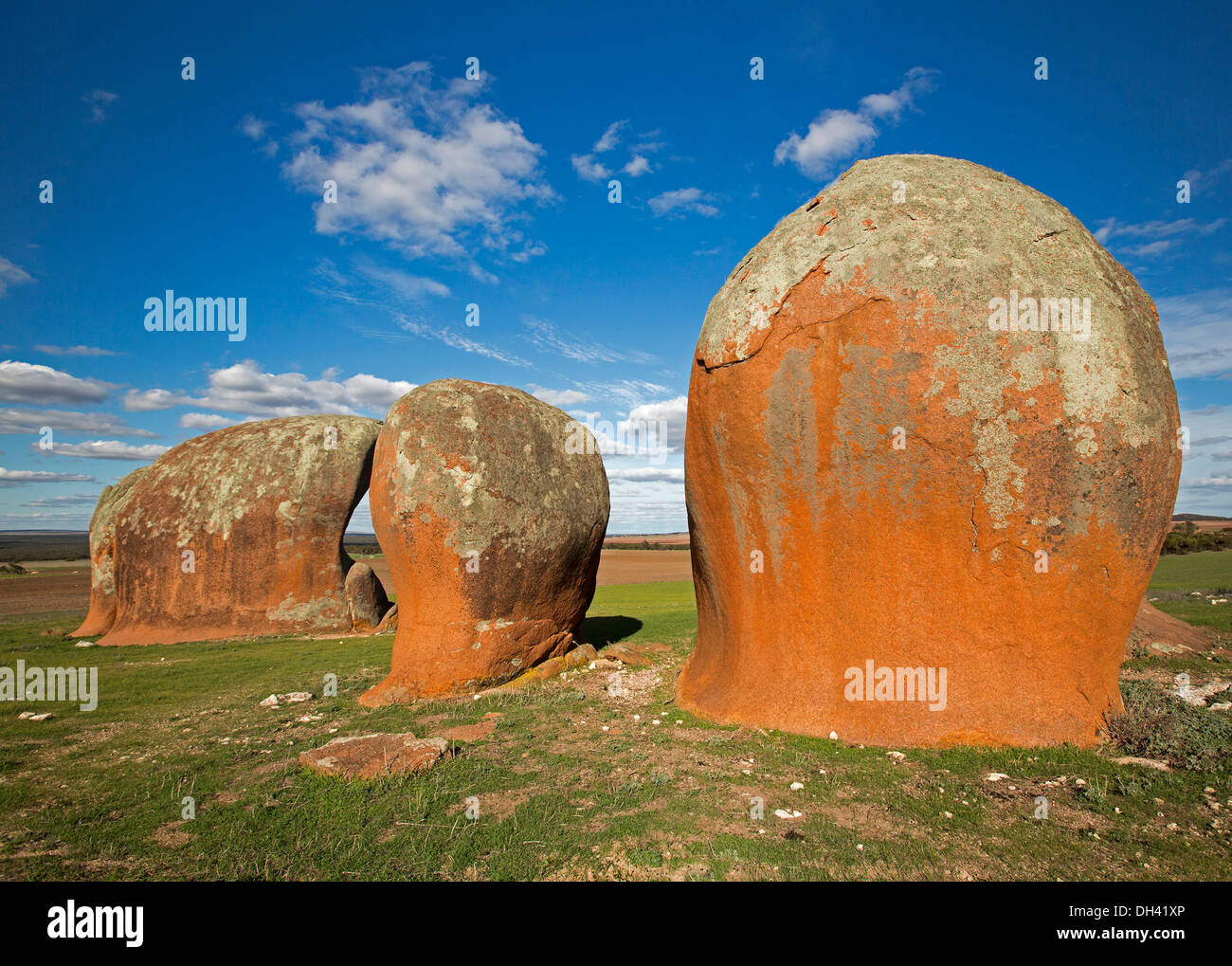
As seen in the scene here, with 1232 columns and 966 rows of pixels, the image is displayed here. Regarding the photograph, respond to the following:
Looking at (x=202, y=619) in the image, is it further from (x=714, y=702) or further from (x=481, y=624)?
(x=714, y=702)

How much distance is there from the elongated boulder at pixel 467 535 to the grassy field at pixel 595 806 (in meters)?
1.13

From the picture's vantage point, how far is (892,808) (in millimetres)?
4672

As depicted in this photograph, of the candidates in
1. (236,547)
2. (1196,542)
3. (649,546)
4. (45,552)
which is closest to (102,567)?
(236,547)

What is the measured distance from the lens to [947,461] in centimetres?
581

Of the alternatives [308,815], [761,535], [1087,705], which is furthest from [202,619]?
[1087,705]

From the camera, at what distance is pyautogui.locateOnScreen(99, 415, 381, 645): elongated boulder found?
50.6ft

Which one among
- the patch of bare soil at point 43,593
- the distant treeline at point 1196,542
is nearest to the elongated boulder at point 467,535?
the patch of bare soil at point 43,593

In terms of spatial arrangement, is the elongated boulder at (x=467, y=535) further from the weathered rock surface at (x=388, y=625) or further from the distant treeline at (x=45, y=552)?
the distant treeline at (x=45, y=552)

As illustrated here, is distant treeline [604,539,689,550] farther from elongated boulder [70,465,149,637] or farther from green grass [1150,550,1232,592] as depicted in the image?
elongated boulder [70,465,149,637]

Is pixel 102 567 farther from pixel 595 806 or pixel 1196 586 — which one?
pixel 1196 586

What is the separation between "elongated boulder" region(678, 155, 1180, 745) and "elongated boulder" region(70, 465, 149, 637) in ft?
57.4

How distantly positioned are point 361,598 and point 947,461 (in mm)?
14331

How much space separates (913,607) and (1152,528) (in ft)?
7.58
